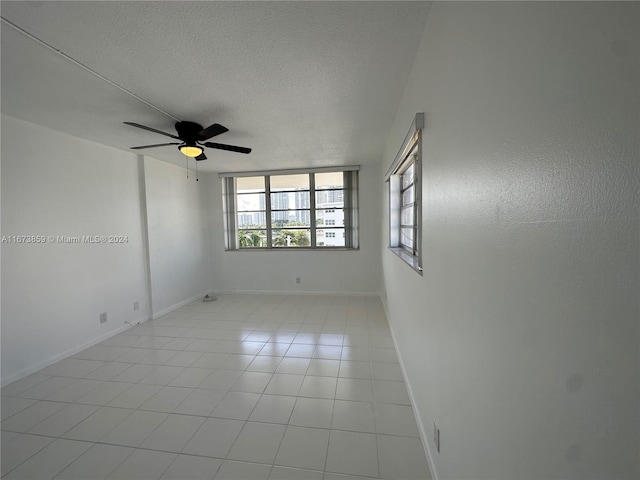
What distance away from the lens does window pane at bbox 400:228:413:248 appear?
2.84 meters

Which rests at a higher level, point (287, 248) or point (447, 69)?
point (447, 69)

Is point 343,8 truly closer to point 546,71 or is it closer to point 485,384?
point 546,71

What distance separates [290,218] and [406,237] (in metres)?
2.83

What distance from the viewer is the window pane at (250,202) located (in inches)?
214

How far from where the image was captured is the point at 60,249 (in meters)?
2.89

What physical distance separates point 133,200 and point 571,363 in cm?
472

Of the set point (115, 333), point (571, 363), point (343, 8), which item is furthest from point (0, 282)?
point (571, 363)

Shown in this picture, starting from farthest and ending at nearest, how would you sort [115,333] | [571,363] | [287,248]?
[287,248] < [115,333] < [571,363]

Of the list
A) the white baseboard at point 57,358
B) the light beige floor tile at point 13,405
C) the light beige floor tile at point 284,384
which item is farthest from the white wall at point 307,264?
the light beige floor tile at point 13,405

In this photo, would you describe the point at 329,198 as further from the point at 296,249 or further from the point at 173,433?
the point at 173,433

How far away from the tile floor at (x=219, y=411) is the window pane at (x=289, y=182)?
9.66ft

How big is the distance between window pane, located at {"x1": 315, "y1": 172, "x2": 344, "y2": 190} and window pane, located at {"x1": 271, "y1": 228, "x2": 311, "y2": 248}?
3.09ft

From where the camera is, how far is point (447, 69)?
3.79ft

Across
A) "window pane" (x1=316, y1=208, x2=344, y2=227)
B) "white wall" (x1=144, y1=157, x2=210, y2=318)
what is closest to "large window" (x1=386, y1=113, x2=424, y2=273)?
"window pane" (x1=316, y1=208, x2=344, y2=227)
